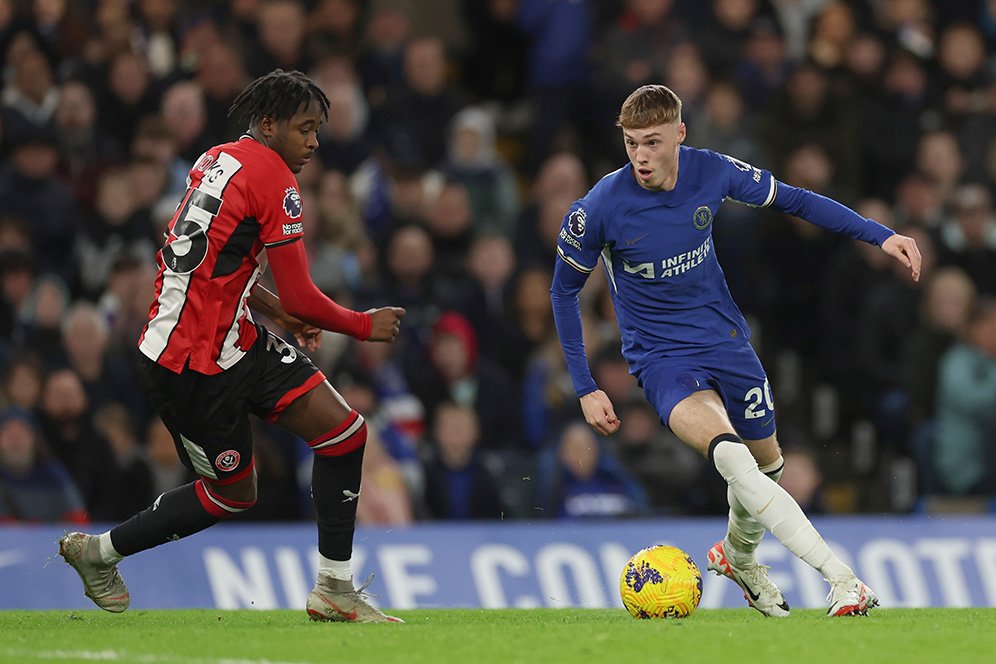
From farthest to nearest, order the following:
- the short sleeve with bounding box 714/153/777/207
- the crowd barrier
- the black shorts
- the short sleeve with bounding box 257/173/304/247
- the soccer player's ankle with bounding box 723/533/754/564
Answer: the crowd barrier, the soccer player's ankle with bounding box 723/533/754/564, the short sleeve with bounding box 714/153/777/207, the black shorts, the short sleeve with bounding box 257/173/304/247

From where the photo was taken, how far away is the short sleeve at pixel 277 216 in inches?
297

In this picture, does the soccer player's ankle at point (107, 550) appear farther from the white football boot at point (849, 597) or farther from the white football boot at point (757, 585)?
the white football boot at point (849, 597)

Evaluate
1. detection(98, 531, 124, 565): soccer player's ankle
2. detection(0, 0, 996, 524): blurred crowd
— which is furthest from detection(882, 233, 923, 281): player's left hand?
detection(0, 0, 996, 524): blurred crowd

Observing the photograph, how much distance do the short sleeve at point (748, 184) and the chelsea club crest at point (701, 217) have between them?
0.61 feet

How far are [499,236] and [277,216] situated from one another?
263 inches

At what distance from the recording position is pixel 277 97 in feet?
25.4

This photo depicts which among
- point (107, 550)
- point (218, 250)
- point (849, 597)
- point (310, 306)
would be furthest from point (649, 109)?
point (107, 550)

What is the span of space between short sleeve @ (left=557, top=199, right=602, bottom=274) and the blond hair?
0.47m

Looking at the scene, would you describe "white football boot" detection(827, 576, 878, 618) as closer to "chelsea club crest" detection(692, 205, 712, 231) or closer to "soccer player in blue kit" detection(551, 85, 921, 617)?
"soccer player in blue kit" detection(551, 85, 921, 617)

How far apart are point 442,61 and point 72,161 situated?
11.3 feet

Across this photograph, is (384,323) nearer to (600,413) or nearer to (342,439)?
(342,439)

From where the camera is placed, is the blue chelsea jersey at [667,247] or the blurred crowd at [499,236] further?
the blurred crowd at [499,236]

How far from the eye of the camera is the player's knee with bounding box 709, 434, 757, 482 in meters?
7.79

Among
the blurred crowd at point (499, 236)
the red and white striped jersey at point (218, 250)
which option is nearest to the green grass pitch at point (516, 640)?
the red and white striped jersey at point (218, 250)
